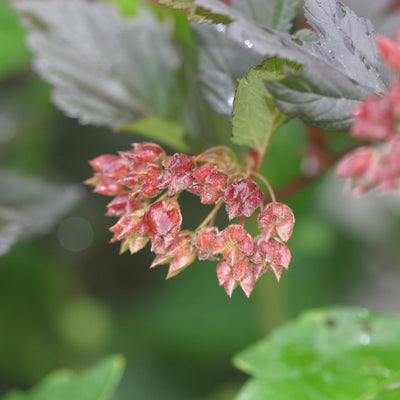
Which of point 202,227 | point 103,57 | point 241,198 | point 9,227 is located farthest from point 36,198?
point 241,198

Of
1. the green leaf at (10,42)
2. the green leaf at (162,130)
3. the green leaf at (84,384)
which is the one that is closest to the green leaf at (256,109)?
the green leaf at (162,130)

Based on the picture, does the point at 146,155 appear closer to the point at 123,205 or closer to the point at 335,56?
the point at 123,205

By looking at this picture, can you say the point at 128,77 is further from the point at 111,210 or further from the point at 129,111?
the point at 111,210

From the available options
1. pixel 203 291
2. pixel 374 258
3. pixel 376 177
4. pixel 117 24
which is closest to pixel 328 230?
pixel 374 258

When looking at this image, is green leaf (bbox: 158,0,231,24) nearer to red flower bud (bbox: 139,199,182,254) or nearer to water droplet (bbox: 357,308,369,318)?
red flower bud (bbox: 139,199,182,254)

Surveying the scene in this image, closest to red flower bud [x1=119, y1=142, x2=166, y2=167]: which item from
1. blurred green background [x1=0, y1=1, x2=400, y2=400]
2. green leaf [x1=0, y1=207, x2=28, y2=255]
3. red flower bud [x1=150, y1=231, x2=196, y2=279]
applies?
red flower bud [x1=150, y1=231, x2=196, y2=279]
